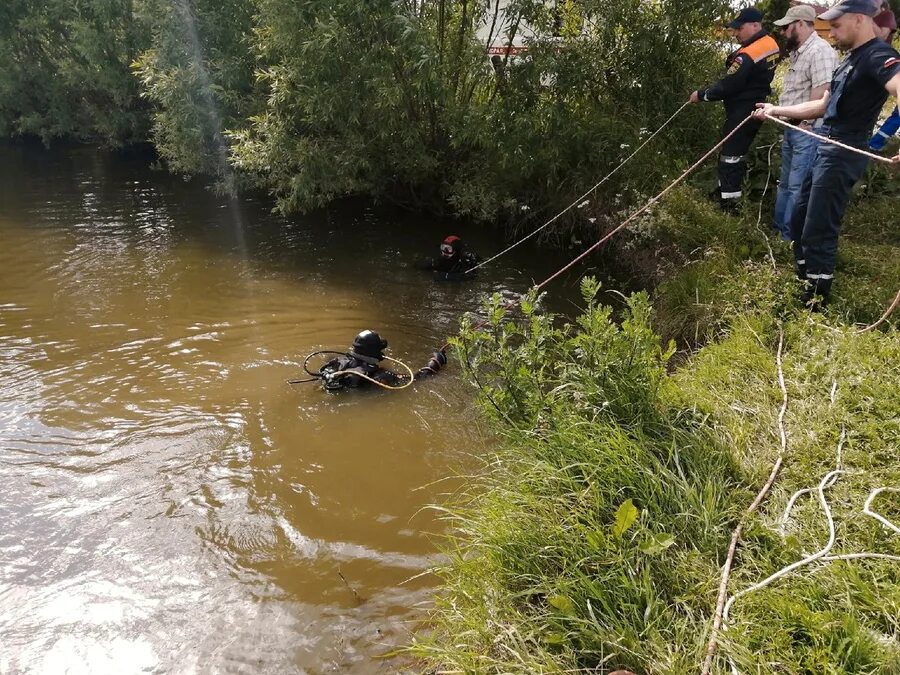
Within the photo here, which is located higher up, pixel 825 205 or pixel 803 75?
pixel 803 75

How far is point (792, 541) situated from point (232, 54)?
37.8ft

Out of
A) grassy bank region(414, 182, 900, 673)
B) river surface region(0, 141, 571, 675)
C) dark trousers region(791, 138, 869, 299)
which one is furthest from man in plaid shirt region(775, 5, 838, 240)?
river surface region(0, 141, 571, 675)

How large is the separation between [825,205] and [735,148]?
216 cm

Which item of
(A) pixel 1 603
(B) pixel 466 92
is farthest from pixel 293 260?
(A) pixel 1 603

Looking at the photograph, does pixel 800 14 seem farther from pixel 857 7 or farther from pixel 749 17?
pixel 857 7

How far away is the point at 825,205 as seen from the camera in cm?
428

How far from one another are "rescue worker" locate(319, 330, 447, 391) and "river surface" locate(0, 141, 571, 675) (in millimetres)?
126

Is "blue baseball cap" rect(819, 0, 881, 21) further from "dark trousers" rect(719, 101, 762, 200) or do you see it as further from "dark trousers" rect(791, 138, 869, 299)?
"dark trousers" rect(719, 101, 762, 200)

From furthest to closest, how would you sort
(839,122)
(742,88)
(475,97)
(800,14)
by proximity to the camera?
(475,97) → (742,88) → (800,14) → (839,122)

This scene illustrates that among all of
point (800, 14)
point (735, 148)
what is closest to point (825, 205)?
point (800, 14)

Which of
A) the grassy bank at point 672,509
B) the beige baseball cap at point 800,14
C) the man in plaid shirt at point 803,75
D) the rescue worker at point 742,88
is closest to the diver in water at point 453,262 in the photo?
the rescue worker at point 742,88

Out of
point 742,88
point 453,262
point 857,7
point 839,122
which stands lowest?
point 453,262

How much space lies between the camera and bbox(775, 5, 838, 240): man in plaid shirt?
4965 millimetres

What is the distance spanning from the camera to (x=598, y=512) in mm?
2771
